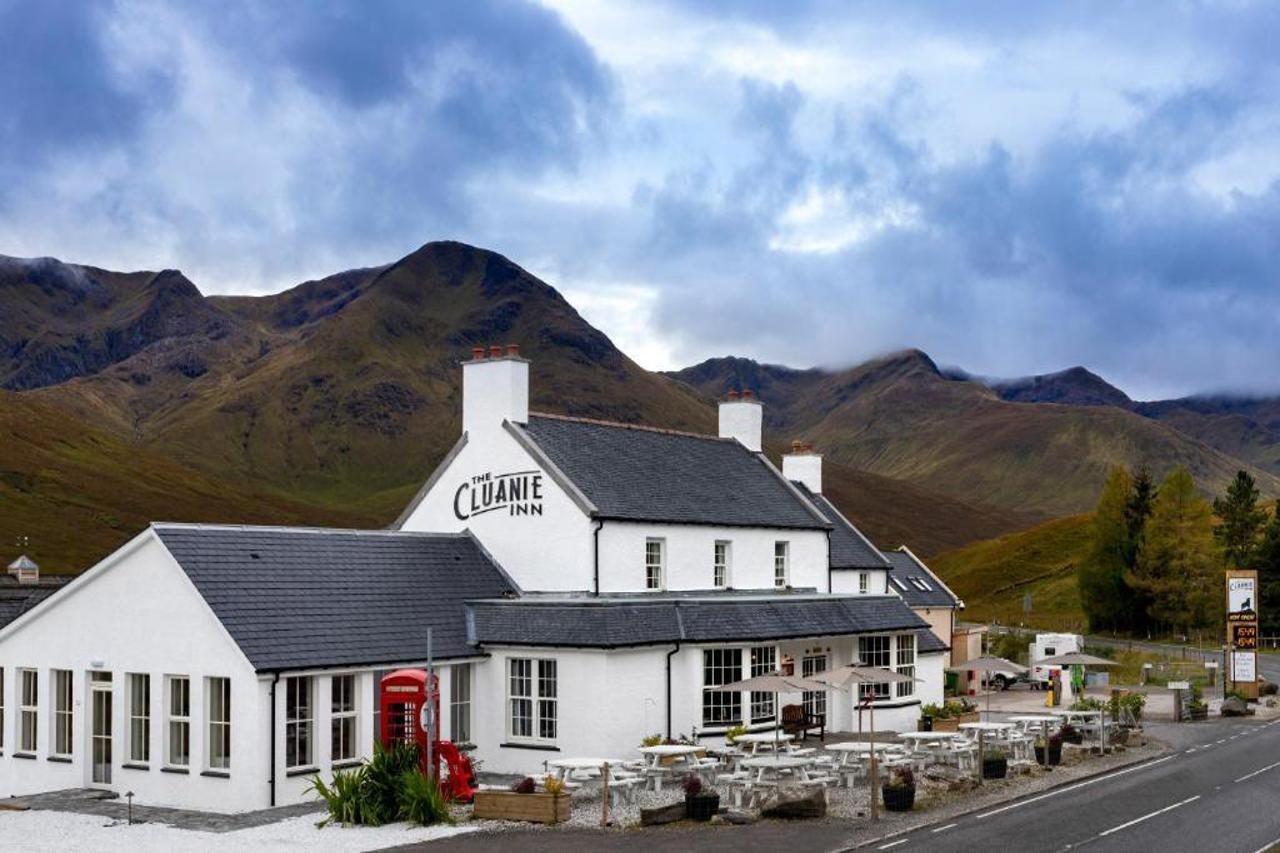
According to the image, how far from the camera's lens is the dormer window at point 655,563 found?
1565 inches

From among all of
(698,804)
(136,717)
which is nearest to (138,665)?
(136,717)

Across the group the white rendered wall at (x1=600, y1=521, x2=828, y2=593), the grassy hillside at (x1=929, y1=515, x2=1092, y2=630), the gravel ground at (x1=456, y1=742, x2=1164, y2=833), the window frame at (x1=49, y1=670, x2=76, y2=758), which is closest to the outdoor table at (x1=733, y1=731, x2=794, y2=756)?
the gravel ground at (x1=456, y1=742, x2=1164, y2=833)

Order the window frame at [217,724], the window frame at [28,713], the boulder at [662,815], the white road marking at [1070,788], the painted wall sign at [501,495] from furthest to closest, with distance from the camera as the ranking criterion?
the painted wall sign at [501,495] → the window frame at [28,713] → the window frame at [217,724] → the white road marking at [1070,788] → the boulder at [662,815]

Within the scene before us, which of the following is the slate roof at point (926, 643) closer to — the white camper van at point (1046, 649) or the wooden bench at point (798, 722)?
the wooden bench at point (798, 722)

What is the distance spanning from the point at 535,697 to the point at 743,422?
1838 centimetres

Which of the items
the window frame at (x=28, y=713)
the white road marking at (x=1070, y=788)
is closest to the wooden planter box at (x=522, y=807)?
the white road marking at (x=1070, y=788)

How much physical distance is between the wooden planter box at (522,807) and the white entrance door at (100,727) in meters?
8.87

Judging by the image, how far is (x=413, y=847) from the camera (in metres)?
24.0

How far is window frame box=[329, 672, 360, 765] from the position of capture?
30.0 meters

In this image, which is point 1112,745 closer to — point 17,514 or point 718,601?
point 718,601

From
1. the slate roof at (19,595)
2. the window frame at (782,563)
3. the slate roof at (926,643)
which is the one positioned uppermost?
the window frame at (782,563)

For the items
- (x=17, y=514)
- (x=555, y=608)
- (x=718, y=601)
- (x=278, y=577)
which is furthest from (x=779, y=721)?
(x=17, y=514)

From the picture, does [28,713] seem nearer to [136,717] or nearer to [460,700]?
[136,717]

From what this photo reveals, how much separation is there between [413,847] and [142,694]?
9.09 metres
